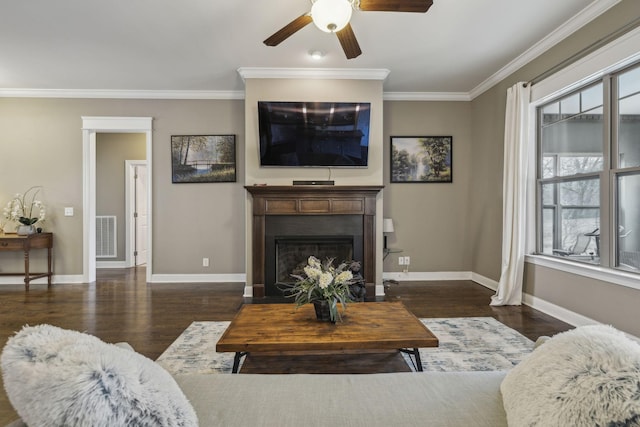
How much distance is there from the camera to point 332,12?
2.12 metres

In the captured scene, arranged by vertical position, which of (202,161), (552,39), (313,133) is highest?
(552,39)

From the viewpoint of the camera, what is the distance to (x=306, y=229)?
4.42 meters

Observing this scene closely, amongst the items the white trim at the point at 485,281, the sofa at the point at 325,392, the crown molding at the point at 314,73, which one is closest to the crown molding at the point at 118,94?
the crown molding at the point at 314,73

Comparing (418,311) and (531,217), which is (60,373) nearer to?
(418,311)

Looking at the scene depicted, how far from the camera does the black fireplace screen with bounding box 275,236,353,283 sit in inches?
175

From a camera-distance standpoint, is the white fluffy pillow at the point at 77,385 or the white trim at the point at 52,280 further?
the white trim at the point at 52,280

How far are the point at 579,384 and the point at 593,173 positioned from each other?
3116 millimetres

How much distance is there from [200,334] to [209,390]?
6.65ft

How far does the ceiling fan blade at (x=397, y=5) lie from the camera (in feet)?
7.09

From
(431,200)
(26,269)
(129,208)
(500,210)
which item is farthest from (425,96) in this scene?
(26,269)

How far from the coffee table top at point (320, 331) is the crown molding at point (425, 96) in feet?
12.0

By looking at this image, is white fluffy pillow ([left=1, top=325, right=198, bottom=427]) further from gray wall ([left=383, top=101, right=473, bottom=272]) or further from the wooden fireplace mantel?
gray wall ([left=383, top=101, right=473, bottom=272])

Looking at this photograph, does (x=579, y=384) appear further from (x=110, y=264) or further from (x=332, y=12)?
(x=110, y=264)

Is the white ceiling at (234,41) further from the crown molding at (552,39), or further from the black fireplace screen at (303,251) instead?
the black fireplace screen at (303,251)
